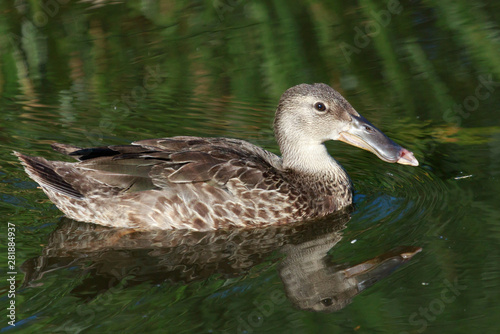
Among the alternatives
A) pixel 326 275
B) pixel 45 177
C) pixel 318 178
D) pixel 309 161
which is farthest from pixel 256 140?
pixel 326 275

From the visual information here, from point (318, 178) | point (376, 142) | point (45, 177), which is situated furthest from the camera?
point (318, 178)

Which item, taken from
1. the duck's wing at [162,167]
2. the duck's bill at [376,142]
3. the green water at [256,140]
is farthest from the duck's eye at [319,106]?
the green water at [256,140]

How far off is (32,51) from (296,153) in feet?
18.1

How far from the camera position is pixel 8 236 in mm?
7781

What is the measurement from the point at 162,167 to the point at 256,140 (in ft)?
6.93

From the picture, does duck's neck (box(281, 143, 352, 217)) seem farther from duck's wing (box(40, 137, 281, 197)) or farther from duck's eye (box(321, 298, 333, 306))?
duck's eye (box(321, 298, 333, 306))

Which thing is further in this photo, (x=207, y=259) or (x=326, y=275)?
(x=207, y=259)

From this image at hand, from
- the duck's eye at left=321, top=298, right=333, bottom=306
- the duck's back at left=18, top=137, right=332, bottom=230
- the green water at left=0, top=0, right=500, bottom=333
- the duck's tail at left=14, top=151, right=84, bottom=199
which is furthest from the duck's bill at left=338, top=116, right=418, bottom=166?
the duck's tail at left=14, top=151, right=84, bottom=199

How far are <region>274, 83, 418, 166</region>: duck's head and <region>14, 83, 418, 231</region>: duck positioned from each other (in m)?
0.02

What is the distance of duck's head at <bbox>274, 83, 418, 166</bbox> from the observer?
859 centimetres

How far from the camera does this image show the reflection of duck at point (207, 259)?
22.6 feet

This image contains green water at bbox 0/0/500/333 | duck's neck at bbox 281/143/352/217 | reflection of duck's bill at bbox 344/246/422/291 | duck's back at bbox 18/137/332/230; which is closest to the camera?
green water at bbox 0/0/500/333

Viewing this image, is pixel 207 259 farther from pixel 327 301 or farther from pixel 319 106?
pixel 319 106

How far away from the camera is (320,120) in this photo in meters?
8.67
